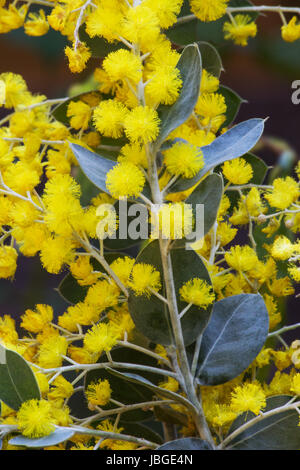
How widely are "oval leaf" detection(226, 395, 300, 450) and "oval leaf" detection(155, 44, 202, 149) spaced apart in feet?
0.70

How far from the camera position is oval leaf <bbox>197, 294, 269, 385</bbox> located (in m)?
0.47

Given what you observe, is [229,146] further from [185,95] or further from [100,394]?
[100,394]

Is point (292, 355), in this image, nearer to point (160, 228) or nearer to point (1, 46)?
point (160, 228)

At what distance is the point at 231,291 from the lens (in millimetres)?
516

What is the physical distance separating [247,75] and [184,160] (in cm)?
72

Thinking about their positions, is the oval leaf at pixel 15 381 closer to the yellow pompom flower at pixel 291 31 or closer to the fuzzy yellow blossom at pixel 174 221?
the fuzzy yellow blossom at pixel 174 221

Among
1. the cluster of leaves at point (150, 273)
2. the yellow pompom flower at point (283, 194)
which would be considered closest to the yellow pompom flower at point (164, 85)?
the cluster of leaves at point (150, 273)

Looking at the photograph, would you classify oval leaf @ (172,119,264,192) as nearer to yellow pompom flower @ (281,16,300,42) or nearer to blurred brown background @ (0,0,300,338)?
yellow pompom flower @ (281,16,300,42)

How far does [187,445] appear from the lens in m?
0.44

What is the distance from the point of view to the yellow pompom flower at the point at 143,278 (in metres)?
0.43

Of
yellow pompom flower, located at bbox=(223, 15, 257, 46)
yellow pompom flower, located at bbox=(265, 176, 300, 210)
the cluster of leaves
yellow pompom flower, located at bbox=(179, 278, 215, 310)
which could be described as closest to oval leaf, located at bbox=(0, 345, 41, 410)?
the cluster of leaves

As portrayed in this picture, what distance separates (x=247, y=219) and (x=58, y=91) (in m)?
0.64

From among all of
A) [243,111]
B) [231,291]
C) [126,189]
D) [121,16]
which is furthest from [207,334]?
[243,111]

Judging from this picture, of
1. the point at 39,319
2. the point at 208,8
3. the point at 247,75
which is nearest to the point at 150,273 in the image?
the point at 39,319
